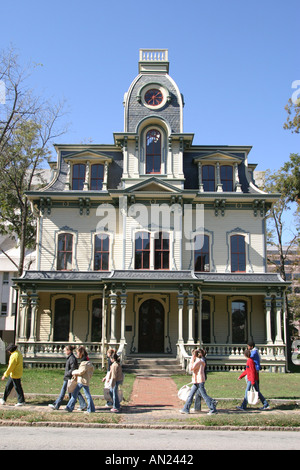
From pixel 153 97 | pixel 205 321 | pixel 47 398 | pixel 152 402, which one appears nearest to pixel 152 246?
pixel 205 321

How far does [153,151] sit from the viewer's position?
2808 centimetres

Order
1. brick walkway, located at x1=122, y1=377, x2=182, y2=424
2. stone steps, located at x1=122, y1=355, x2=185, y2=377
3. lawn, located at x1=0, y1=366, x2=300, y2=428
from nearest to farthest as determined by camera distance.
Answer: lawn, located at x1=0, y1=366, x2=300, y2=428 → brick walkway, located at x1=122, y1=377, x2=182, y2=424 → stone steps, located at x1=122, y1=355, x2=185, y2=377

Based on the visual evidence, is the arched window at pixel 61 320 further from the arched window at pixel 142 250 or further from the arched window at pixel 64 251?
the arched window at pixel 142 250

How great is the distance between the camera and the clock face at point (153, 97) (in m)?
29.1

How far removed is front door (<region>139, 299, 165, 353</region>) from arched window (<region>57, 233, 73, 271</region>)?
488cm

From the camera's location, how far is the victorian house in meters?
24.8

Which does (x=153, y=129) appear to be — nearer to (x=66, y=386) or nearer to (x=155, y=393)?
(x=155, y=393)

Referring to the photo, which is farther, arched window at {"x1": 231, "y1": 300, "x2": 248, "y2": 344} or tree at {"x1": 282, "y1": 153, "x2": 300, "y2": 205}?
tree at {"x1": 282, "y1": 153, "x2": 300, "y2": 205}

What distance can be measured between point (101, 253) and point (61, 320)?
4278 millimetres

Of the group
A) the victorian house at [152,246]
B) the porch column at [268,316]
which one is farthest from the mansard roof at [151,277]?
the porch column at [268,316]

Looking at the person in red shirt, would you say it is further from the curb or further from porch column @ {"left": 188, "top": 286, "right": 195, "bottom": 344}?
porch column @ {"left": 188, "top": 286, "right": 195, "bottom": 344}

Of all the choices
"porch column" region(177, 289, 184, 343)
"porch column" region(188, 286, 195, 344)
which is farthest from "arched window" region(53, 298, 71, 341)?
"porch column" region(188, 286, 195, 344)

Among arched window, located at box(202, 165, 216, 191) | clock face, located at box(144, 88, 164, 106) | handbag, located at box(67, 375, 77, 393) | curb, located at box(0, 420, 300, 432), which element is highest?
clock face, located at box(144, 88, 164, 106)

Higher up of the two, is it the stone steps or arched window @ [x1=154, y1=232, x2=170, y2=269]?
arched window @ [x1=154, y1=232, x2=170, y2=269]
